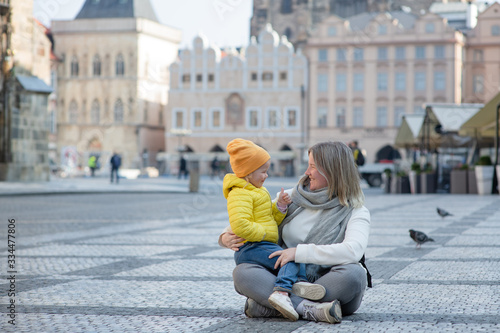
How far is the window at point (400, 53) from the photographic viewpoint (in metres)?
56.8

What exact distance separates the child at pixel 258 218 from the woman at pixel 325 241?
2.6 inches

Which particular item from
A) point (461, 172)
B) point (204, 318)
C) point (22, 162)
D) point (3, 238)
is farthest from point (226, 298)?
point (22, 162)

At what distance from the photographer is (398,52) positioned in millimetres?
56844

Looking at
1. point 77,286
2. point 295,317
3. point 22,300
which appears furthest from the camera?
point 77,286

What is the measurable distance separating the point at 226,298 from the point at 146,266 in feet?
6.10

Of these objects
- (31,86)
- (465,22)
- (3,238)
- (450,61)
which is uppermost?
(465,22)

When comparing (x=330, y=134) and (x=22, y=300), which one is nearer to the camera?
(x=22, y=300)

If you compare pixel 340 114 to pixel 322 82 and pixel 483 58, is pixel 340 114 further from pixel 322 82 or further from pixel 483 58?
pixel 483 58

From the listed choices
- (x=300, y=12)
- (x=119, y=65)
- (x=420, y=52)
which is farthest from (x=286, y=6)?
(x=420, y=52)

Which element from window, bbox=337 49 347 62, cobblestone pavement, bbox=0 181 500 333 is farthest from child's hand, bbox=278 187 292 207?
window, bbox=337 49 347 62

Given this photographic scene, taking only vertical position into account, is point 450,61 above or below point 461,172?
above

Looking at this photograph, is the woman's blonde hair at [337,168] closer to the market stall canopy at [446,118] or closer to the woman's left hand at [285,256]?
the woman's left hand at [285,256]

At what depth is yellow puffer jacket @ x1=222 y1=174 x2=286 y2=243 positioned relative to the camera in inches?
158

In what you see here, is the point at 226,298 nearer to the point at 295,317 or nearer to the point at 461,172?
the point at 295,317
